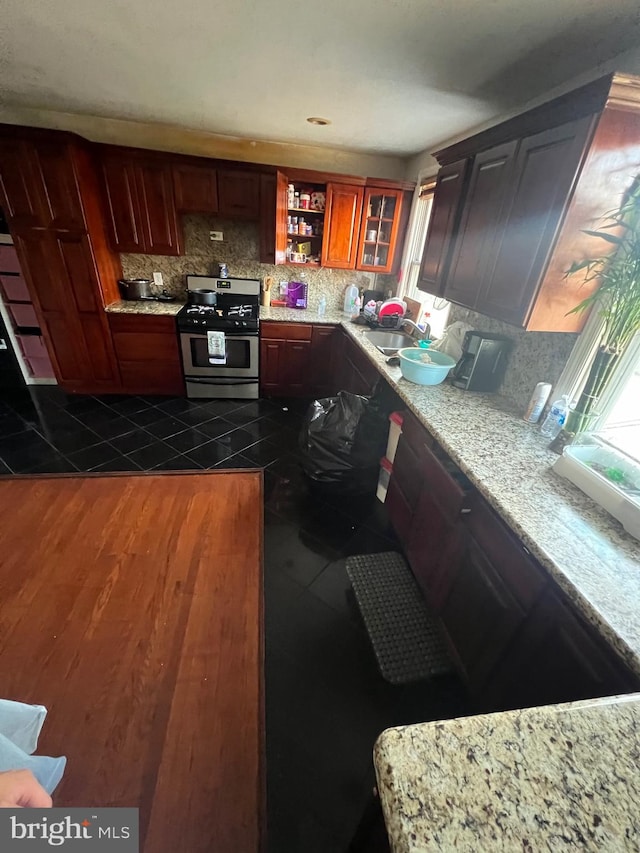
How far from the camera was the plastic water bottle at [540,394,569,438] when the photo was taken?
150cm

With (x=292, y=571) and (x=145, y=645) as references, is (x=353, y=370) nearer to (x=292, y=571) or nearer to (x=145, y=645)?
(x=292, y=571)

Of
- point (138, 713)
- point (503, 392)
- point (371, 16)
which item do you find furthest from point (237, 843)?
point (371, 16)

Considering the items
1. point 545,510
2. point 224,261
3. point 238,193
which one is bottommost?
point 545,510

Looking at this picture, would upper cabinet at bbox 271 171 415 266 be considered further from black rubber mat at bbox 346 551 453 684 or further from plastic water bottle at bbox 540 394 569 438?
black rubber mat at bbox 346 551 453 684

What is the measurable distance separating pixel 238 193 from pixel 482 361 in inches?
104

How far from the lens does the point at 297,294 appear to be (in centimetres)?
370

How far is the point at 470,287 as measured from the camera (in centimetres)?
185

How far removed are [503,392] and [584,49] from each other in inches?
55.7

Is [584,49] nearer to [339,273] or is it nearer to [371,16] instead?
[371,16]

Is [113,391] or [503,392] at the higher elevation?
[503,392]

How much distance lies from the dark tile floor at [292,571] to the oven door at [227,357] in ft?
1.00

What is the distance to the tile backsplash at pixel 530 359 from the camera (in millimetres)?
1597

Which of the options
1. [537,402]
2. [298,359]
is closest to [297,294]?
[298,359]

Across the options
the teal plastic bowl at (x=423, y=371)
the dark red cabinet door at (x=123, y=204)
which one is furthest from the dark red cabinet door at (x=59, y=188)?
the teal plastic bowl at (x=423, y=371)
